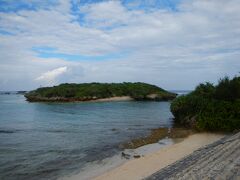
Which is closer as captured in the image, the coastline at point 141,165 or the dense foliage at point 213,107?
the coastline at point 141,165

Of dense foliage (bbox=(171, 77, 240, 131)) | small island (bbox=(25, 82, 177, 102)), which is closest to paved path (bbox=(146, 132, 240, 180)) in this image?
dense foliage (bbox=(171, 77, 240, 131))

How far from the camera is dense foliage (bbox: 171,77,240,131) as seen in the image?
23266 millimetres

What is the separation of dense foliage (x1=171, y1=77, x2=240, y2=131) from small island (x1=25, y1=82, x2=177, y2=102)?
53.6m

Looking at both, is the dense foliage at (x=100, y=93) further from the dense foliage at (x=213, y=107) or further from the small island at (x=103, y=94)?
the dense foliage at (x=213, y=107)

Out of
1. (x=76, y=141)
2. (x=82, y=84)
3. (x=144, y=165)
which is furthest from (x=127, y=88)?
(x=144, y=165)

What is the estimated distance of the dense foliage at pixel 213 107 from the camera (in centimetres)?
2327

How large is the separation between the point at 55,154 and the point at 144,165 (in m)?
6.04

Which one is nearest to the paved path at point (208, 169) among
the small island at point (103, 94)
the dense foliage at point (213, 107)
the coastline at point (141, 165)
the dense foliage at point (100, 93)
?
the coastline at point (141, 165)

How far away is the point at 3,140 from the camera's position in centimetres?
2273

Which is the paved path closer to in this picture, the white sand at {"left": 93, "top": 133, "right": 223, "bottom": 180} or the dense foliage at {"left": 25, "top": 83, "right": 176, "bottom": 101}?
the white sand at {"left": 93, "top": 133, "right": 223, "bottom": 180}

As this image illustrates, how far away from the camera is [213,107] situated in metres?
25.2

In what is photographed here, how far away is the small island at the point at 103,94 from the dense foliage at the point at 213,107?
53559mm

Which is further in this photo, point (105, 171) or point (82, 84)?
point (82, 84)

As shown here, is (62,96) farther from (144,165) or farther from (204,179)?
(204,179)
